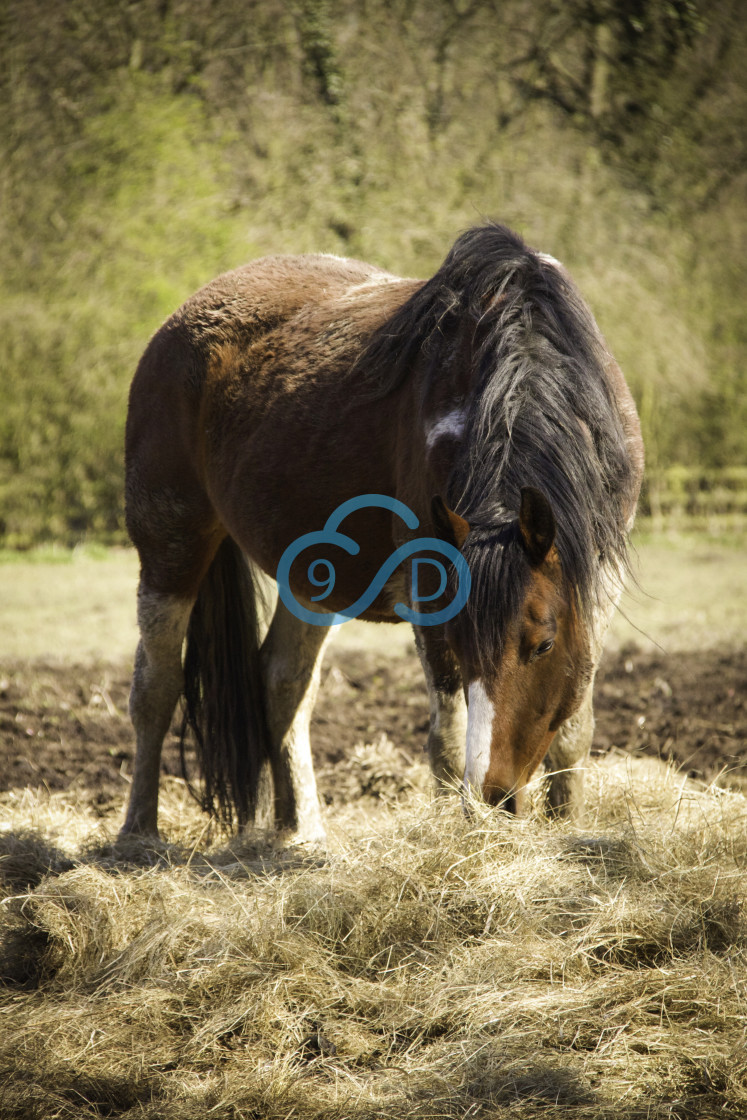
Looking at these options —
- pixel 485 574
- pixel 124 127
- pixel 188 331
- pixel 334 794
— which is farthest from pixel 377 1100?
pixel 124 127

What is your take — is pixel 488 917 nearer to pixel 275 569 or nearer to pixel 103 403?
pixel 275 569

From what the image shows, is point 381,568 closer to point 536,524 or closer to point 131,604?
point 536,524

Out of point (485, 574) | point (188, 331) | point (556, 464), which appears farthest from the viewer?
point (188, 331)

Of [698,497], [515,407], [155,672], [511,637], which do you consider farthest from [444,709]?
[698,497]

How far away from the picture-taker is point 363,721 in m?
4.92

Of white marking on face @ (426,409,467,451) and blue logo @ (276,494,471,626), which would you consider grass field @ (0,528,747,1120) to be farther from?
white marking on face @ (426,409,467,451)

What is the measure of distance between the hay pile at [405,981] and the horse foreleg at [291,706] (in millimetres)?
890

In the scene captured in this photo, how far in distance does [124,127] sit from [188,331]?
959 cm

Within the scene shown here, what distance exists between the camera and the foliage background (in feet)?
36.0

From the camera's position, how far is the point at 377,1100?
1771 millimetres

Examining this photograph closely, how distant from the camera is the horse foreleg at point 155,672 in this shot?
357 centimetres

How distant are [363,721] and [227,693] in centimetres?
141

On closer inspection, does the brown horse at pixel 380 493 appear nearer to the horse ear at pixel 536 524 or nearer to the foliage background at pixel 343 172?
the horse ear at pixel 536 524

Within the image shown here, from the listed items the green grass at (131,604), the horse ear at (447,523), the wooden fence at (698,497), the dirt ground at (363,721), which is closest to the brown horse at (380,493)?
the horse ear at (447,523)
